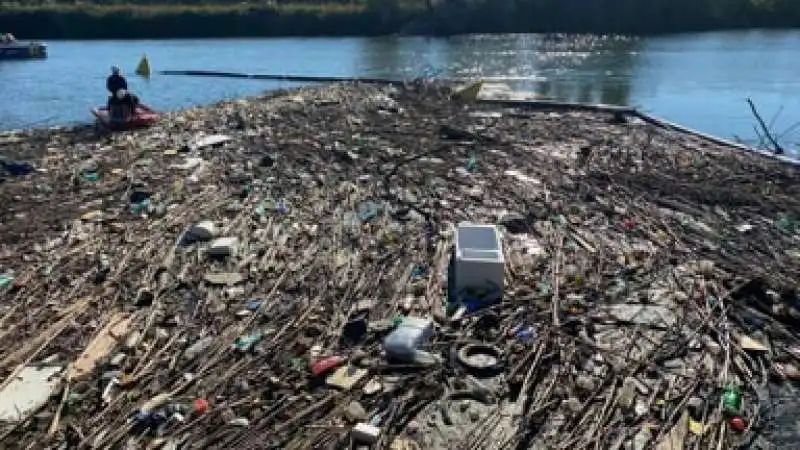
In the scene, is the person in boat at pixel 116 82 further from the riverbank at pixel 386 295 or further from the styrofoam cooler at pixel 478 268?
the styrofoam cooler at pixel 478 268

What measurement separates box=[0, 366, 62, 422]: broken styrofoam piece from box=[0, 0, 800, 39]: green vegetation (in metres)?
47.9

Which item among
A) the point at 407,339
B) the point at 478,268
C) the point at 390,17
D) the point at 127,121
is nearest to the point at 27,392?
the point at 407,339

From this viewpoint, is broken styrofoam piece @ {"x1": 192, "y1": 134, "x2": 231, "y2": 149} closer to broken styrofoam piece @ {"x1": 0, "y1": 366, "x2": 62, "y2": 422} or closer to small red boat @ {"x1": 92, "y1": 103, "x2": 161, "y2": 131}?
small red boat @ {"x1": 92, "y1": 103, "x2": 161, "y2": 131}

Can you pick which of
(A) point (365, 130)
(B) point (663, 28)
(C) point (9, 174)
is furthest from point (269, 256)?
(B) point (663, 28)

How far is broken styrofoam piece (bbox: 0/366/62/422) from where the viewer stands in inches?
170

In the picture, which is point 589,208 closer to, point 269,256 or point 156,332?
point 269,256

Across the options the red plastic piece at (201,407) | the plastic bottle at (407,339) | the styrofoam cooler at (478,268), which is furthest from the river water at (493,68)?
the red plastic piece at (201,407)

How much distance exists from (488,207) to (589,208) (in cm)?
124

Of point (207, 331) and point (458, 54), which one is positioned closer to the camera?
point (207, 331)

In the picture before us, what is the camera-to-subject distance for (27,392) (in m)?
4.53

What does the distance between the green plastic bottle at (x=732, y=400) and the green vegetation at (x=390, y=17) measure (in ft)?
156

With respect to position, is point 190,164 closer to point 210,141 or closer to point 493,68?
point 210,141

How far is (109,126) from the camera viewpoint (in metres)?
13.4

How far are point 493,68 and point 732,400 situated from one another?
27533 millimetres
